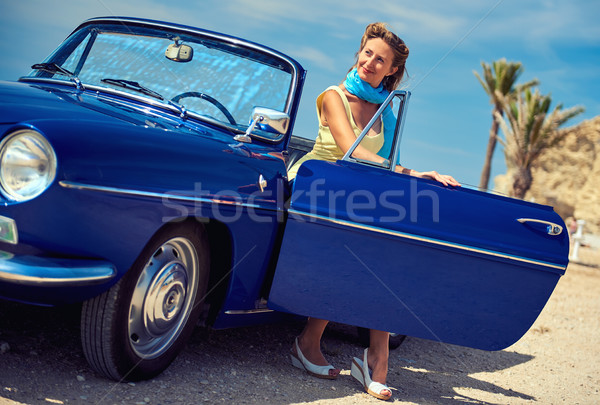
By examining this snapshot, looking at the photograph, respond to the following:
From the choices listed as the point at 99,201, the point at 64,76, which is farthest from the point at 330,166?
the point at 64,76

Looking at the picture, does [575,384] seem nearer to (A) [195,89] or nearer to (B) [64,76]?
(A) [195,89]

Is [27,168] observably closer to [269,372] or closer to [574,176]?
[269,372]

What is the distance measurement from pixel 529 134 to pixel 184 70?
19643 mm

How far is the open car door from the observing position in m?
2.84

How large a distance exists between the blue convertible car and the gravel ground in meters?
0.19

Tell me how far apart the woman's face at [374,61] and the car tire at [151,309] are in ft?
4.74

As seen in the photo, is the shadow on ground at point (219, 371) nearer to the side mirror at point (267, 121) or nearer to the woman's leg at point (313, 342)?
the woman's leg at point (313, 342)

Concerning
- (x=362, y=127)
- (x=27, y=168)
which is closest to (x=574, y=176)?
(x=362, y=127)

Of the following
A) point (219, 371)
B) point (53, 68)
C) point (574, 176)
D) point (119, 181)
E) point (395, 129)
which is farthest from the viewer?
point (574, 176)

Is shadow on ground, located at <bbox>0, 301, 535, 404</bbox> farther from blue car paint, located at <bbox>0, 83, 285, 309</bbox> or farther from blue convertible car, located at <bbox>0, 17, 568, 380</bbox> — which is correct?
blue car paint, located at <bbox>0, 83, 285, 309</bbox>

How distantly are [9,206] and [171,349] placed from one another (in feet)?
3.45

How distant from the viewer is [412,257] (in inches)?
114

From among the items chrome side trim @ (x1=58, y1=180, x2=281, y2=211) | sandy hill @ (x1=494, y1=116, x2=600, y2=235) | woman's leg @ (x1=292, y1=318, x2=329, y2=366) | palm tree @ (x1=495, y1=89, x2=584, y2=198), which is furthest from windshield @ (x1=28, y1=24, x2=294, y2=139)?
sandy hill @ (x1=494, y1=116, x2=600, y2=235)

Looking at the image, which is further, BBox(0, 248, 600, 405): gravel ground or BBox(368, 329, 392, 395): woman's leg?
BBox(368, 329, 392, 395): woman's leg
